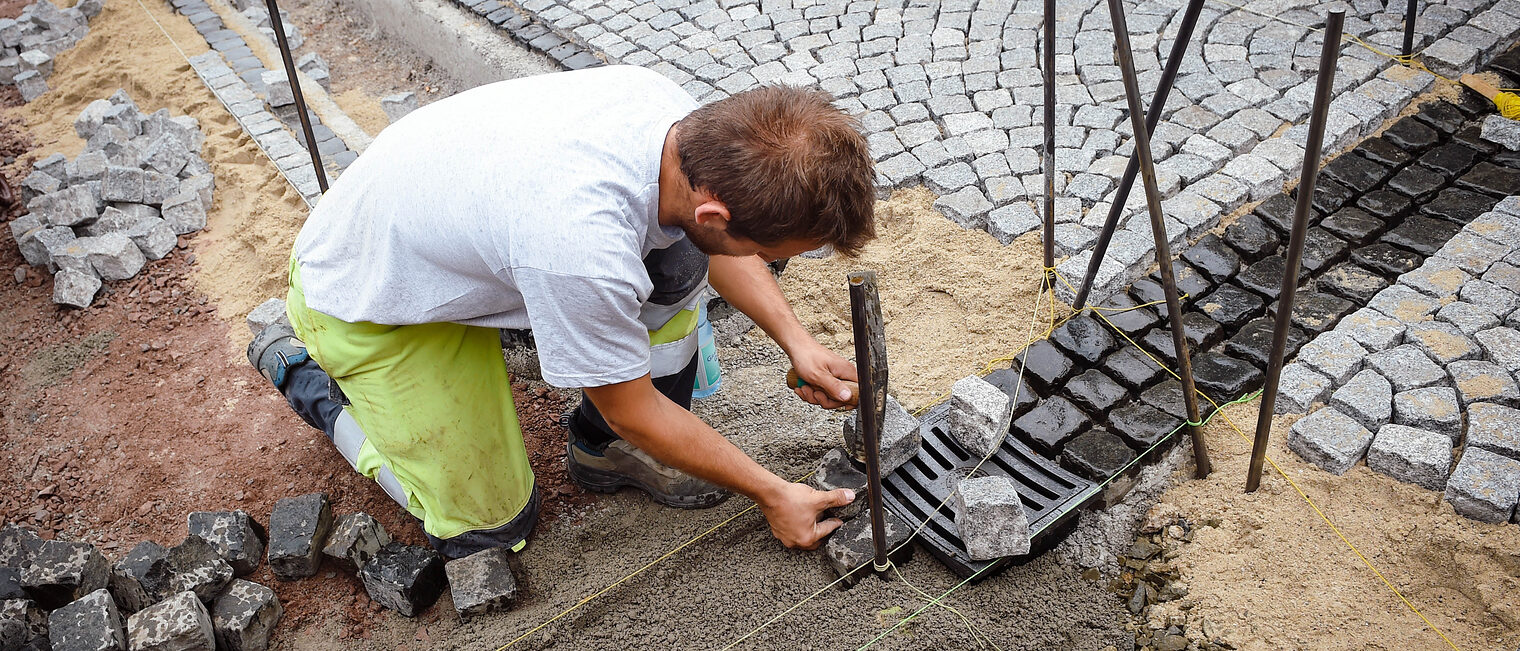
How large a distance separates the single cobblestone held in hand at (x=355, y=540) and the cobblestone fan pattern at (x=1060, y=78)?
2.79 meters

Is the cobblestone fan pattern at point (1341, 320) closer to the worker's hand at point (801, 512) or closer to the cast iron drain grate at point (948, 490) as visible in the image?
the cast iron drain grate at point (948, 490)

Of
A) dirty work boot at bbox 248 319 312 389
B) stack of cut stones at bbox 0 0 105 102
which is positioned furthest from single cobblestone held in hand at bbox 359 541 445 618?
stack of cut stones at bbox 0 0 105 102

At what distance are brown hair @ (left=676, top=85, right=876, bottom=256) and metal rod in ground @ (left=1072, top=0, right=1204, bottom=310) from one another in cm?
118

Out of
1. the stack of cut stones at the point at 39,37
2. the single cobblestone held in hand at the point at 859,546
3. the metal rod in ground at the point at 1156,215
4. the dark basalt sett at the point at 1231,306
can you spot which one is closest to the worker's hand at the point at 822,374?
the single cobblestone held in hand at the point at 859,546

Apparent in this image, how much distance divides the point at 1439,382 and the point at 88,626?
4571mm

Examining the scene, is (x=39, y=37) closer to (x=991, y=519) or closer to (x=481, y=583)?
(x=481, y=583)

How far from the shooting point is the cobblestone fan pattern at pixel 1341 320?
11.1 ft

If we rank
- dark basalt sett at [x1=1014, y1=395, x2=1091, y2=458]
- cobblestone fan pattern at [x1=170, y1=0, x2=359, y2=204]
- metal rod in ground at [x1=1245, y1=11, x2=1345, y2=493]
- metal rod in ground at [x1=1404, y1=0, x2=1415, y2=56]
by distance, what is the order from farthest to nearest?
cobblestone fan pattern at [x1=170, y1=0, x2=359, y2=204] → metal rod in ground at [x1=1404, y1=0, x2=1415, y2=56] → dark basalt sett at [x1=1014, y1=395, x2=1091, y2=458] → metal rod in ground at [x1=1245, y1=11, x2=1345, y2=493]

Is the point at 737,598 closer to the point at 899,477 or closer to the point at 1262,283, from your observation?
the point at 899,477

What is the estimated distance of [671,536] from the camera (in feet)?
11.1

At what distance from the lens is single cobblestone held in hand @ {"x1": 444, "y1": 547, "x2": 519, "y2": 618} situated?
10.3ft

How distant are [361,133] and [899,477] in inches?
178

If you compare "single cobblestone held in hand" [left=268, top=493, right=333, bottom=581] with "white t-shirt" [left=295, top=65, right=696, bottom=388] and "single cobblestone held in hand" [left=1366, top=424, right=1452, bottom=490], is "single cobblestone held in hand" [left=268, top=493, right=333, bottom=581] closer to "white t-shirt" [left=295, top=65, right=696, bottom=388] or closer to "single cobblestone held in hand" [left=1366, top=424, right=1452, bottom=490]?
"white t-shirt" [left=295, top=65, right=696, bottom=388]

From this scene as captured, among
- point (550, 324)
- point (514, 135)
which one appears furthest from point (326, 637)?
point (514, 135)
